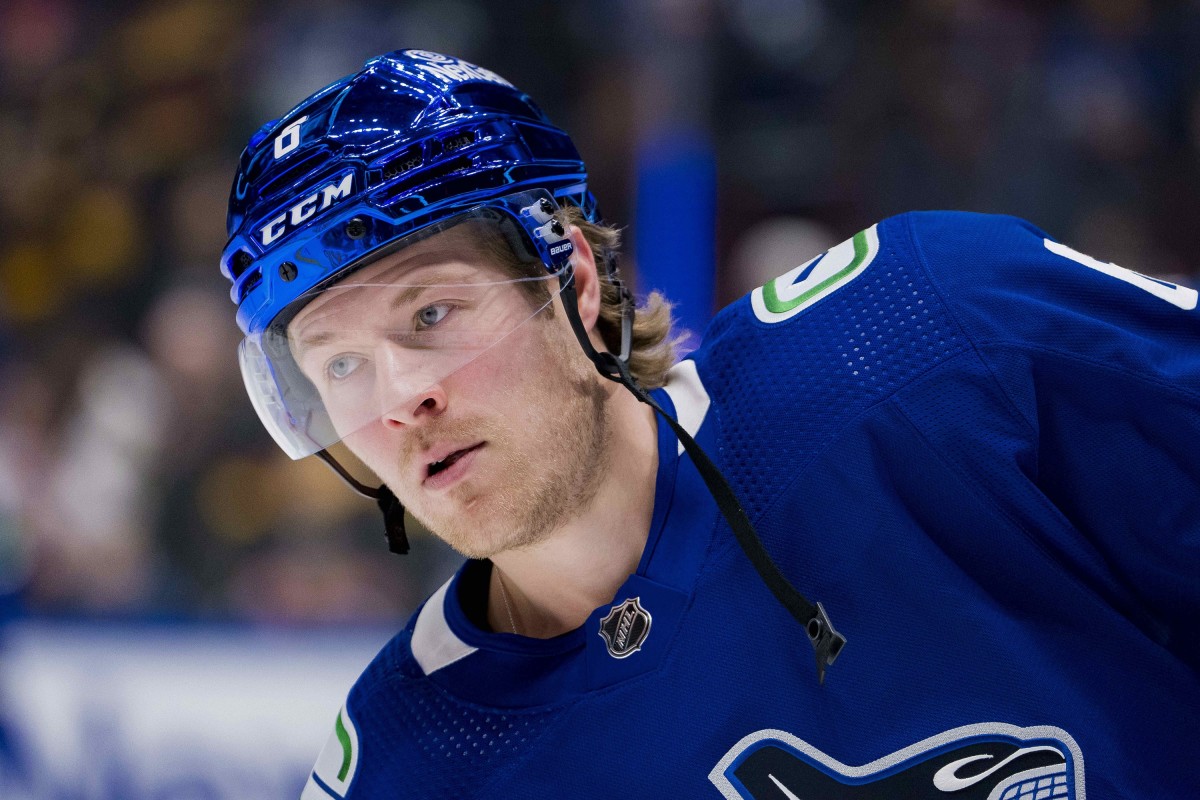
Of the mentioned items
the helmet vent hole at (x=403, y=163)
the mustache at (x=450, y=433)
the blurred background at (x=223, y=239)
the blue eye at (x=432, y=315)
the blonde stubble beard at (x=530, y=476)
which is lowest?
the blurred background at (x=223, y=239)

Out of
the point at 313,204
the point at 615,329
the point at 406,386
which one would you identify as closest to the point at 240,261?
the point at 313,204

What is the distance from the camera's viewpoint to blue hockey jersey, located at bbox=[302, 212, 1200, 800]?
1.34m

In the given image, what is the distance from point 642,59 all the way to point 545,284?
2.19 meters

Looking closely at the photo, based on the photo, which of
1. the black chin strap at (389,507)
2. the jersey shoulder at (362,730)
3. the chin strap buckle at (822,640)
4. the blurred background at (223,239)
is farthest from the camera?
the blurred background at (223,239)

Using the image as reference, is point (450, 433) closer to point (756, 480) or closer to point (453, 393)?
point (453, 393)

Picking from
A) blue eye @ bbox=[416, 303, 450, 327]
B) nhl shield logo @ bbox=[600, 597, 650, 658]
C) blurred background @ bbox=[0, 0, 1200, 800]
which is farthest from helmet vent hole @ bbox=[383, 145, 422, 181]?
blurred background @ bbox=[0, 0, 1200, 800]

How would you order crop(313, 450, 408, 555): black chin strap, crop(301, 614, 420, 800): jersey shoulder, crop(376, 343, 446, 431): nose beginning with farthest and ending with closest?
crop(313, 450, 408, 555): black chin strap, crop(301, 614, 420, 800): jersey shoulder, crop(376, 343, 446, 431): nose

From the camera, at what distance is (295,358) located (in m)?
1.52

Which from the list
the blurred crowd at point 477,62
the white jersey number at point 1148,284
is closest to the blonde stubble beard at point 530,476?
the white jersey number at point 1148,284

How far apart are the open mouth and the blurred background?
1774 millimetres

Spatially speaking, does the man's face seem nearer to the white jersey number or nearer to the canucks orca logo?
the canucks orca logo

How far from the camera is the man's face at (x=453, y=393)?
1.42 m

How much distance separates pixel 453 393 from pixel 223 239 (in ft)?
9.31

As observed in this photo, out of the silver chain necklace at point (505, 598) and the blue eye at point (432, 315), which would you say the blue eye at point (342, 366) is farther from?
the silver chain necklace at point (505, 598)
